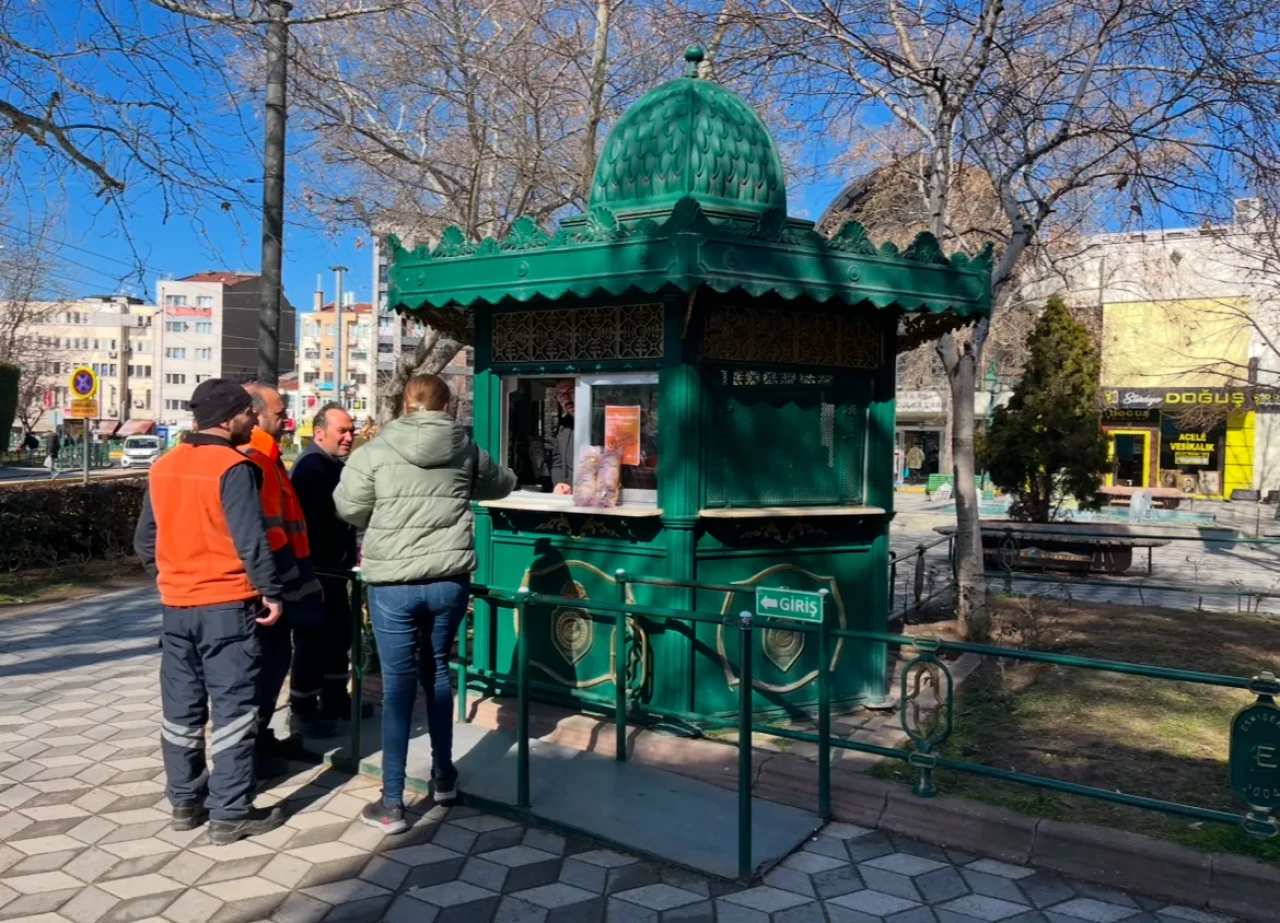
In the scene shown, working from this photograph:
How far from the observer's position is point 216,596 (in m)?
4.27

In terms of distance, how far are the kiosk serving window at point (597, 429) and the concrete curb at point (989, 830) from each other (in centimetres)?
140

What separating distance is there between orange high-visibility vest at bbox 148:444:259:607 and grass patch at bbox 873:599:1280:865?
3148mm

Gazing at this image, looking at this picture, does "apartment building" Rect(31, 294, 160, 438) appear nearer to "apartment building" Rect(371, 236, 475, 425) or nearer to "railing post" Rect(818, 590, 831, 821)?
"apartment building" Rect(371, 236, 475, 425)

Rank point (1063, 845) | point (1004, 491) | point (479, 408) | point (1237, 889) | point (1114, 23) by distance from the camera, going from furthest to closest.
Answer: point (1004, 491) → point (1114, 23) → point (479, 408) → point (1063, 845) → point (1237, 889)

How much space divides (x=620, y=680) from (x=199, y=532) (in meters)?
2.12

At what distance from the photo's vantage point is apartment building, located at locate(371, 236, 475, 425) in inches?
1083

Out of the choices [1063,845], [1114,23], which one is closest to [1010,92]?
[1114,23]

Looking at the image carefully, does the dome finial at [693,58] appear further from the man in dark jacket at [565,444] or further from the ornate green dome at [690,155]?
the man in dark jacket at [565,444]

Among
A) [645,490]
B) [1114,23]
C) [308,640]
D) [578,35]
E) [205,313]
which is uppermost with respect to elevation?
[205,313]

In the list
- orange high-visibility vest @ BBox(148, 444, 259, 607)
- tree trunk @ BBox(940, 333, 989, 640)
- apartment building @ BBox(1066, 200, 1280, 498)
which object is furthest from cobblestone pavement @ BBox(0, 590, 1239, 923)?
apartment building @ BBox(1066, 200, 1280, 498)

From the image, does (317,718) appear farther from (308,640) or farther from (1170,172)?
(1170,172)

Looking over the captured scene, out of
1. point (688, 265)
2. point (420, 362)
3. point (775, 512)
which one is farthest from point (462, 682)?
point (420, 362)

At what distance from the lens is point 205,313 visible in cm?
10769

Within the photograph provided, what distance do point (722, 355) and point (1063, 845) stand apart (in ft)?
9.56
